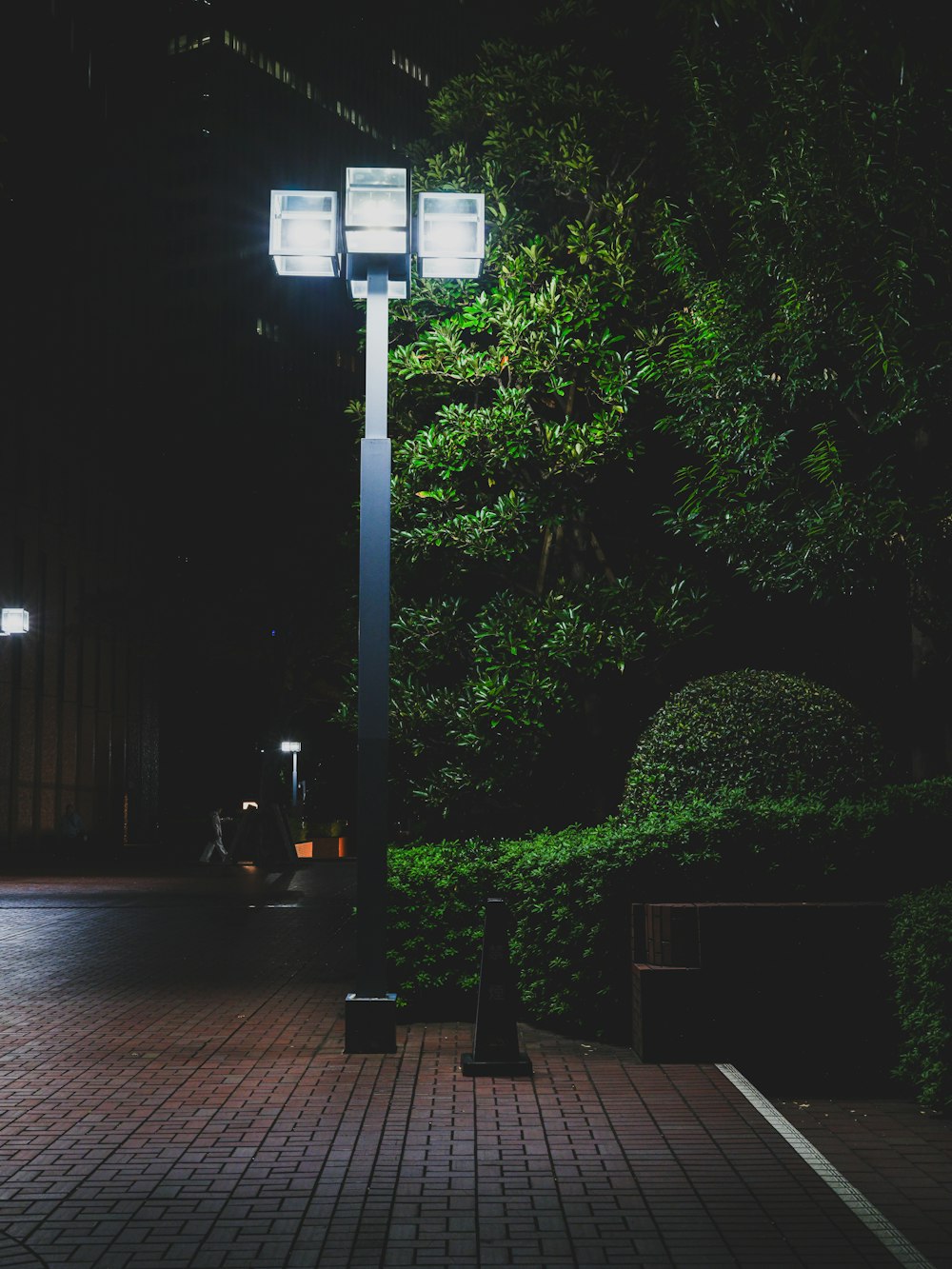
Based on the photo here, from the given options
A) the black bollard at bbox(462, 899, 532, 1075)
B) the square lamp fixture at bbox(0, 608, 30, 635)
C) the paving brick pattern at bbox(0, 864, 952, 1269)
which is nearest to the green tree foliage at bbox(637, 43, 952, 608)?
the black bollard at bbox(462, 899, 532, 1075)

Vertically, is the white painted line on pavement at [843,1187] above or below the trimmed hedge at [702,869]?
below

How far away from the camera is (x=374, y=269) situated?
9.50m

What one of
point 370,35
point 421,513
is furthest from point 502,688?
point 370,35

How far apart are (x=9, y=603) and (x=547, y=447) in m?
27.5

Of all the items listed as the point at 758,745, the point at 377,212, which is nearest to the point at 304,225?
the point at 377,212

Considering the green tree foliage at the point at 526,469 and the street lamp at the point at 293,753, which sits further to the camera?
the street lamp at the point at 293,753

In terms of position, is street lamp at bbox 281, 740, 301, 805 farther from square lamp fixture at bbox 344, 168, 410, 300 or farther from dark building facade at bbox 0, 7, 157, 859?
square lamp fixture at bbox 344, 168, 410, 300

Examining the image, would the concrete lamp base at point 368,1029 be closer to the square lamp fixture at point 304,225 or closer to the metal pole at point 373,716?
the metal pole at point 373,716

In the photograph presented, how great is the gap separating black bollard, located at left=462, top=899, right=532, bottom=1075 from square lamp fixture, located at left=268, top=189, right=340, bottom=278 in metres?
4.96

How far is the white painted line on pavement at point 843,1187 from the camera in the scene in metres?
4.91

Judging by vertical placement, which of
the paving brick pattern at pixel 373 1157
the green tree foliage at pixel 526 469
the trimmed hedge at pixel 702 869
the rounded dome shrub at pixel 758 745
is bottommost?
the paving brick pattern at pixel 373 1157

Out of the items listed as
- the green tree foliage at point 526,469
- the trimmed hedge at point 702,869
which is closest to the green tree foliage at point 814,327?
the green tree foliage at point 526,469

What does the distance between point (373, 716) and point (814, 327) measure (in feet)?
15.3

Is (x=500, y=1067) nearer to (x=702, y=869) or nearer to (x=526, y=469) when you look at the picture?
(x=702, y=869)
